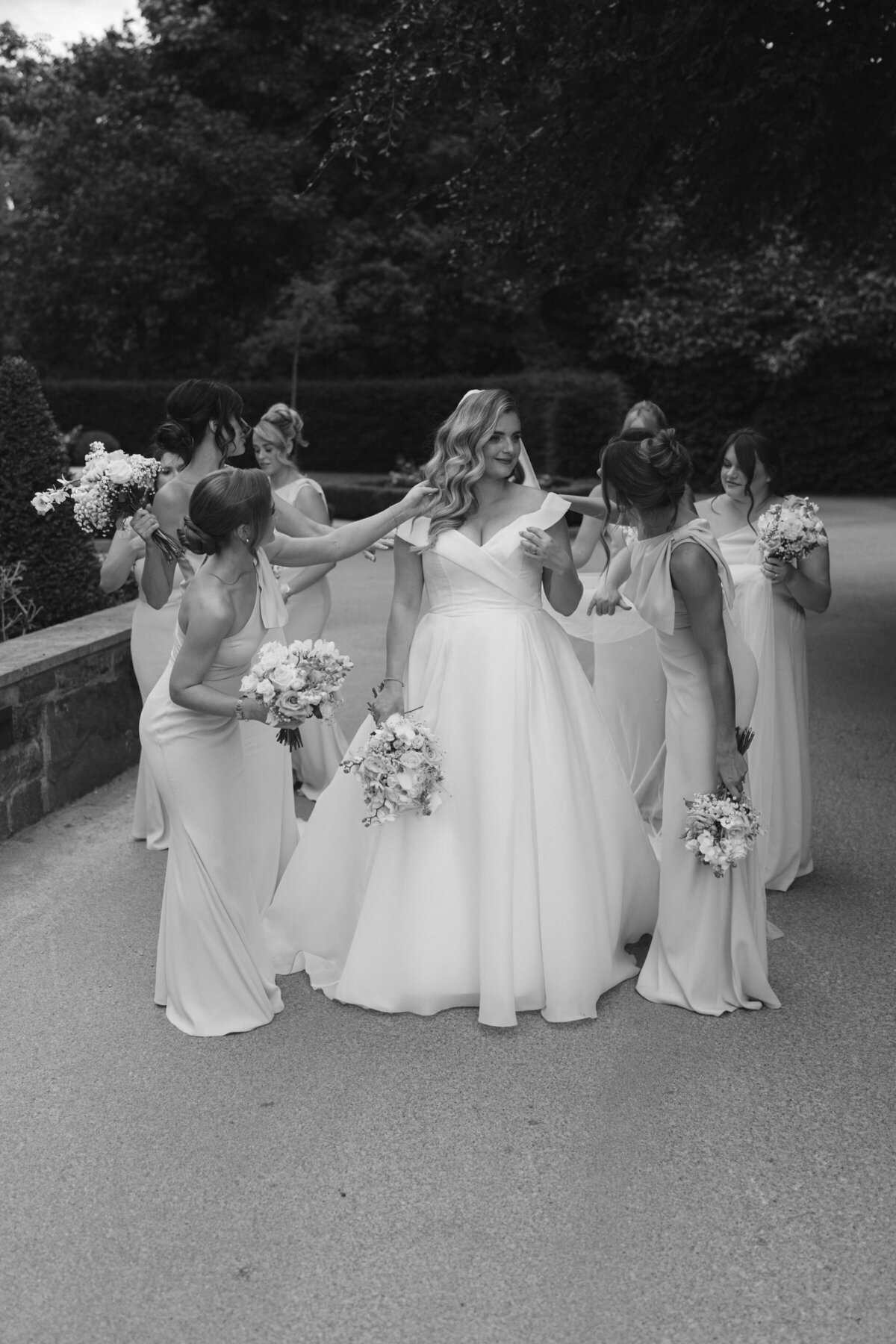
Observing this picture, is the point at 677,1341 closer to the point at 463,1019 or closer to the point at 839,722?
the point at 463,1019

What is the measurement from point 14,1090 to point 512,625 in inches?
89.8

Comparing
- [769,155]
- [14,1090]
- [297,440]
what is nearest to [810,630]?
[769,155]

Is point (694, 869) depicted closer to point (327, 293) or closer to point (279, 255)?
point (327, 293)

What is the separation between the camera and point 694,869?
15.5ft

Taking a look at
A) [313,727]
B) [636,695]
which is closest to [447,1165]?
[636,695]

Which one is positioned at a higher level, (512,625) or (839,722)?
(512,625)

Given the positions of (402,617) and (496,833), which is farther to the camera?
(402,617)

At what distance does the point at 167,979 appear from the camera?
4.75 metres

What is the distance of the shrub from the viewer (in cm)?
873

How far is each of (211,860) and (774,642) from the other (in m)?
2.81

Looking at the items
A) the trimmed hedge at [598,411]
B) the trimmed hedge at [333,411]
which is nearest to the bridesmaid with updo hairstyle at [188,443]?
the trimmed hedge at [598,411]

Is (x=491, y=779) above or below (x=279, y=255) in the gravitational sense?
below

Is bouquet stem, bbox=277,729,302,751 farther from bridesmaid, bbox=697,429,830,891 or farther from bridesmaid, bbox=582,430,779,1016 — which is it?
bridesmaid, bbox=697,429,830,891

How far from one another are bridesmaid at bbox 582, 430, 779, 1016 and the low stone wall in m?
3.50
